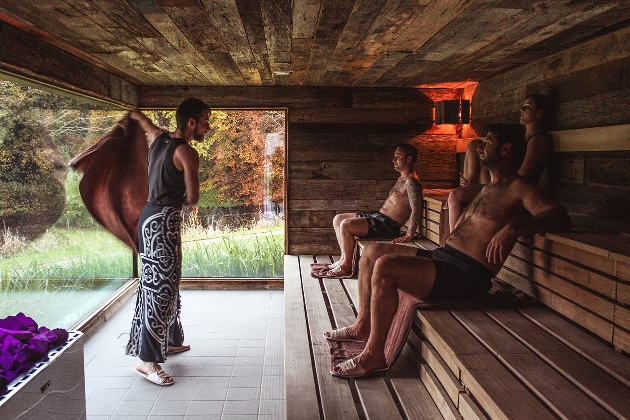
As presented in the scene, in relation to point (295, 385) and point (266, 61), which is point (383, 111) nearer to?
point (266, 61)

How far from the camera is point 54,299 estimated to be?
376 centimetres

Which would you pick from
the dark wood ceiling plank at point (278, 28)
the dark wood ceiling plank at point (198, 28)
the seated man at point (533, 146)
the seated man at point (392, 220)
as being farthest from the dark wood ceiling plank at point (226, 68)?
the seated man at point (533, 146)

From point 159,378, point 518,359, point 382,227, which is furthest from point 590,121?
point 159,378

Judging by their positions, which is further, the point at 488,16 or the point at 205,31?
the point at 205,31

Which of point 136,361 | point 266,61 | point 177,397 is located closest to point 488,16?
point 266,61

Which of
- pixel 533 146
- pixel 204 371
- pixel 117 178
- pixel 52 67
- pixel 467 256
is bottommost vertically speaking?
pixel 204 371

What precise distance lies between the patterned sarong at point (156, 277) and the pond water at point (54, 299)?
66cm

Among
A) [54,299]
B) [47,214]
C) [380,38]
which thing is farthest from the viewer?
[54,299]

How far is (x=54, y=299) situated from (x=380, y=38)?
2929mm

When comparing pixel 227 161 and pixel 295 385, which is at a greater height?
pixel 227 161

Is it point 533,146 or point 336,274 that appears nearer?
point 533,146

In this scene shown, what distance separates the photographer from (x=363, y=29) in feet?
9.54

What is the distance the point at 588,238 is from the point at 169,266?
2488 mm

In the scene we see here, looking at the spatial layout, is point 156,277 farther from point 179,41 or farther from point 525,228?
point 525,228
